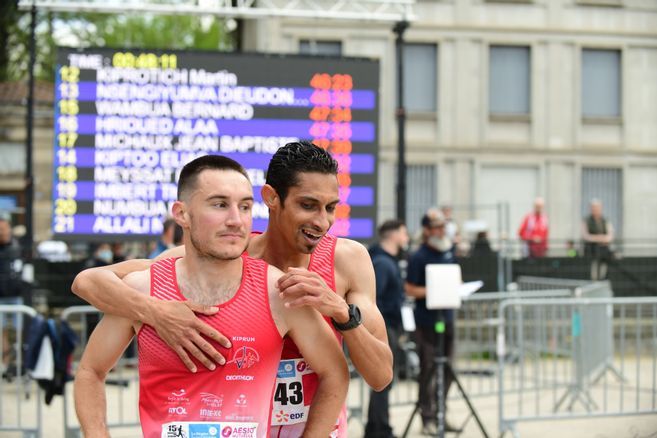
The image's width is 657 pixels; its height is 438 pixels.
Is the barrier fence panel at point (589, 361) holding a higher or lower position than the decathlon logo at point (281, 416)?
lower

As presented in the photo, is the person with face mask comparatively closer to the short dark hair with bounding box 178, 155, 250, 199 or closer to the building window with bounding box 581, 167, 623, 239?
the short dark hair with bounding box 178, 155, 250, 199

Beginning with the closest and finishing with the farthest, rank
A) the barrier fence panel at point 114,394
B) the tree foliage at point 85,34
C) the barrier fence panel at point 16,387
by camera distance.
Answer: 1. the barrier fence panel at point 16,387
2. the barrier fence panel at point 114,394
3. the tree foliage at point 85,34

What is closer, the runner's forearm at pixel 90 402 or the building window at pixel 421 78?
the runner's forearm at pixel 90 402

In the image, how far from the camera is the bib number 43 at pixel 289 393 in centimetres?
378

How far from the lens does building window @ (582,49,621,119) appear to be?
2758 centimetres

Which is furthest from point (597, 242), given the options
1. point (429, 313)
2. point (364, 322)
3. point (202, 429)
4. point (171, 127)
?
point (202, 429)

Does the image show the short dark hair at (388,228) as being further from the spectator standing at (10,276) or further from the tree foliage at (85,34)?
the tree foliage at (85,34)

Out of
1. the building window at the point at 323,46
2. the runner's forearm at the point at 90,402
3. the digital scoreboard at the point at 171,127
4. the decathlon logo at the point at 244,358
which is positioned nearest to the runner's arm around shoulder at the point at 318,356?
the decathlon logo at the point at 244,358

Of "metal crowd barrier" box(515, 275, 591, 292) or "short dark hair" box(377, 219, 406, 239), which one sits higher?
"short dark hair" box(377, 219, 406, 239)

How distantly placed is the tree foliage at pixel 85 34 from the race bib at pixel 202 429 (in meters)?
26.7

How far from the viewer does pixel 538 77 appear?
27078 mm

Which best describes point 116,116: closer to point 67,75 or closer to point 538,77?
point 67,75

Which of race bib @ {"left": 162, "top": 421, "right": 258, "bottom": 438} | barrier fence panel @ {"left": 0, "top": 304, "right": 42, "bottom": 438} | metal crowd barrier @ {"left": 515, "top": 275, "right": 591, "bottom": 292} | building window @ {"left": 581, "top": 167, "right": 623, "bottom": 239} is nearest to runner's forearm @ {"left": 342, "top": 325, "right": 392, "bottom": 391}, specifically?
race bib @ {"left": 162, "top": 421, "right": 258, "bottom": 438}

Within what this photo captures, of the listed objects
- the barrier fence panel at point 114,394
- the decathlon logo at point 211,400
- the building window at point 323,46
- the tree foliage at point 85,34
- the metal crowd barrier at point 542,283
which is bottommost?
the barrier fence panel at point 114,394
